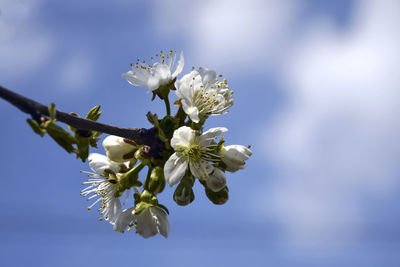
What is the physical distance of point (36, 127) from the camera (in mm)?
1373

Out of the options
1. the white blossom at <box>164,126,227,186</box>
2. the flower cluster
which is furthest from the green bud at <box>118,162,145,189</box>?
the white blossom at <box>164,126,227,186</box>

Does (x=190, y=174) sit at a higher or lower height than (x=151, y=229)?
higher

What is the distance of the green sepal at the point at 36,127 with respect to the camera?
1354 mm

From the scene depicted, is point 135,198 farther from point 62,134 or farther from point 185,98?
point 62,134

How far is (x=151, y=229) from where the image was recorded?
2043mm

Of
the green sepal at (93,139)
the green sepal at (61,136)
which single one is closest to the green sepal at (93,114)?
the green sepal at (93,139)

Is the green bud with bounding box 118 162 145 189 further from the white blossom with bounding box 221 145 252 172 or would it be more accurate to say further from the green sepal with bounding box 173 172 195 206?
the white blossom with bounding box 221 145 252 172

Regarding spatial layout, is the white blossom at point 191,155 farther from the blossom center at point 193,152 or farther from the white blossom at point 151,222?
the white blossom at point 151,222

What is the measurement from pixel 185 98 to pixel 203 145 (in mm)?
248

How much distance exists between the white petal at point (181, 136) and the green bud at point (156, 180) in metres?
0.21

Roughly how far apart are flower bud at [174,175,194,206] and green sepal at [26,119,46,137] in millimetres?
768

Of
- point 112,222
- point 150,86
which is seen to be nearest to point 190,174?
point 150,86

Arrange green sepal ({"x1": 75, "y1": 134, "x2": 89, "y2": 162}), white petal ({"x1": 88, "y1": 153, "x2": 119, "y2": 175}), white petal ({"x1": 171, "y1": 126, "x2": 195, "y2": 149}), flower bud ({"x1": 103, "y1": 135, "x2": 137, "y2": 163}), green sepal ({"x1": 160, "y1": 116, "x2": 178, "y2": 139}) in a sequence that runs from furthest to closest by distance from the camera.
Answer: white petal ({"x1": 88, "y1": 153, "x2": 119, "y2": 175}) < flower bud ({"x1": 103, "y1": 135, "x2": 137, "y2": 163}) < green sepal ({"x1": 160, "y1": 116, "x2": 178, "y2": 139}) < white petal ({"x1": 171, "y1": 126, "x2": 195, "y2": 149}) < green sepal ({"x1": 75, "y1": 134, "x2": 89, "y2": 162})

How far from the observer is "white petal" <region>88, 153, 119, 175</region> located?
89.2 inches
